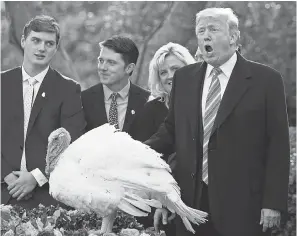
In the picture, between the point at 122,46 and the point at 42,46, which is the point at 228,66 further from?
the point at 42,46

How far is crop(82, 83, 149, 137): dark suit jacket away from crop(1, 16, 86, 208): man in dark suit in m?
0.17

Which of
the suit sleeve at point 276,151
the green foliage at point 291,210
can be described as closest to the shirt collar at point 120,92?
the suit sleeve at point 276,151

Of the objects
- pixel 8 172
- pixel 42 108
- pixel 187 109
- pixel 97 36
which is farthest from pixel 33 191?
pixel 97 36

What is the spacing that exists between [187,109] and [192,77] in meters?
0.23

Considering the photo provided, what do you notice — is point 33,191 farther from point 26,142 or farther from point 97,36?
point 97,36

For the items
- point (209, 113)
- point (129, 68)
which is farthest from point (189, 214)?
point (129, 68)

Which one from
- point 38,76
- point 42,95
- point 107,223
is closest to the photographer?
point 107,223

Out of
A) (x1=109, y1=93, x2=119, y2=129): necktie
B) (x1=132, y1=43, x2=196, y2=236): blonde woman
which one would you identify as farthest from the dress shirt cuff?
(x1=132, y1=43, x2=196, y2=236): blonde woman

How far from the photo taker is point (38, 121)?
466 cm

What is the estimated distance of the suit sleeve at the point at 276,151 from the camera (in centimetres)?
391

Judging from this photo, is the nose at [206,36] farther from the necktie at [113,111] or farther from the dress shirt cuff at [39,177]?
the dress shirt cuff at [39,177]

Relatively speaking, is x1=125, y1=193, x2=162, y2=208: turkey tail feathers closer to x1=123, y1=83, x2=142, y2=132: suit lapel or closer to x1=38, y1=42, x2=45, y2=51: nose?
x1=123, y1=83, x2=142, y2=132: suit lapel

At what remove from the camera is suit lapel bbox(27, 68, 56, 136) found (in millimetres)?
4668

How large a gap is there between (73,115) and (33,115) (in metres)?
0.30
